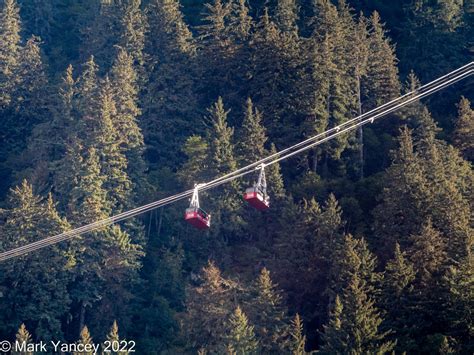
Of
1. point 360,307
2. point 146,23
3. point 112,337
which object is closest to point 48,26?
point 146,23

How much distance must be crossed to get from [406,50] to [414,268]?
29.6m

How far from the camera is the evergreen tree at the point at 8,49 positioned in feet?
209

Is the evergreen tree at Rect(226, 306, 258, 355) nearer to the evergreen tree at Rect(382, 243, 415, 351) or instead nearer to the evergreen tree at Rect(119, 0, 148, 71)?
the evergreen tree at Rect(382, 243, 415, 351)

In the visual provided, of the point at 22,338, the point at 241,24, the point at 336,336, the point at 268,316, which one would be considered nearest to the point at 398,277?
→ the point at 336,336

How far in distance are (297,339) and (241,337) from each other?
2260 millimetres

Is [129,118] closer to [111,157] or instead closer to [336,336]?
[111,157]

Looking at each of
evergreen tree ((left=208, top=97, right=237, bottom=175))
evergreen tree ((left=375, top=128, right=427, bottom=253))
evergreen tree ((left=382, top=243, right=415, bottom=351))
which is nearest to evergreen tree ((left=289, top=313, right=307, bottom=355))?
evergreen tree ((left=382, top=243, right=415, bottom=351))

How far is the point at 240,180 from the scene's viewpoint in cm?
5381

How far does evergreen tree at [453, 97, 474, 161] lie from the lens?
56875 millimetres

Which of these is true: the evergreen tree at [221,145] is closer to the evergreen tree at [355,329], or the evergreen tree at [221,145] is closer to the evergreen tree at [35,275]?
the evergreen tree at [35,275]

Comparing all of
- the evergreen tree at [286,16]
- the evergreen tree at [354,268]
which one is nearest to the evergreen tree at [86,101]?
the evergreen tree at [286,16]

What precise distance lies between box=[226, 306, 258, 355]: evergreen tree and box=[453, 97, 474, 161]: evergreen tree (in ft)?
66.0

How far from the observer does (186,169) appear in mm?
54688

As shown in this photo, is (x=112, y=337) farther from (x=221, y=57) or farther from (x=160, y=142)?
(x=221, y=57)
